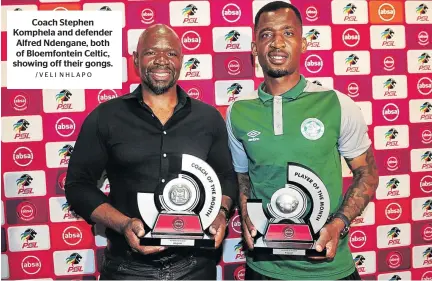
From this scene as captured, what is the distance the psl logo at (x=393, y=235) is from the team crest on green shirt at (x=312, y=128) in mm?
1082

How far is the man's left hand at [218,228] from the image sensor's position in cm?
171

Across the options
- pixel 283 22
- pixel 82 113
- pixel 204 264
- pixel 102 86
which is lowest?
pixel 204 264

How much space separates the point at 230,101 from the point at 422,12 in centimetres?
122

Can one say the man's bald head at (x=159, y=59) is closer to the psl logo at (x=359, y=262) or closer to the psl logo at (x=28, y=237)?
the psl logo at (x=28, y=237)

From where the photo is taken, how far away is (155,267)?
1.85 metres

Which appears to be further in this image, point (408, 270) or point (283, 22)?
point (408, 270)

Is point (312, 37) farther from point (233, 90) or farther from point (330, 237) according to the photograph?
point (330, 237)

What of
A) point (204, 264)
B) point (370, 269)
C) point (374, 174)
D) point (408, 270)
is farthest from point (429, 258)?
point (204, 264)

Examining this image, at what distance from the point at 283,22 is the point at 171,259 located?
112 centimetres

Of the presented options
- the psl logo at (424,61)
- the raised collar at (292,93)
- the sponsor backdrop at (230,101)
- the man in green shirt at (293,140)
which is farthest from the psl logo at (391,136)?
the raised collar at (292,93)

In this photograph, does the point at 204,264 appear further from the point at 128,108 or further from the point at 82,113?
the point at 82,113

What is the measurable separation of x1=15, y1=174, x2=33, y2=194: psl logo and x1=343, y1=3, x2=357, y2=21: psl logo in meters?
1.91

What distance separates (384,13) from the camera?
2.45 metres
